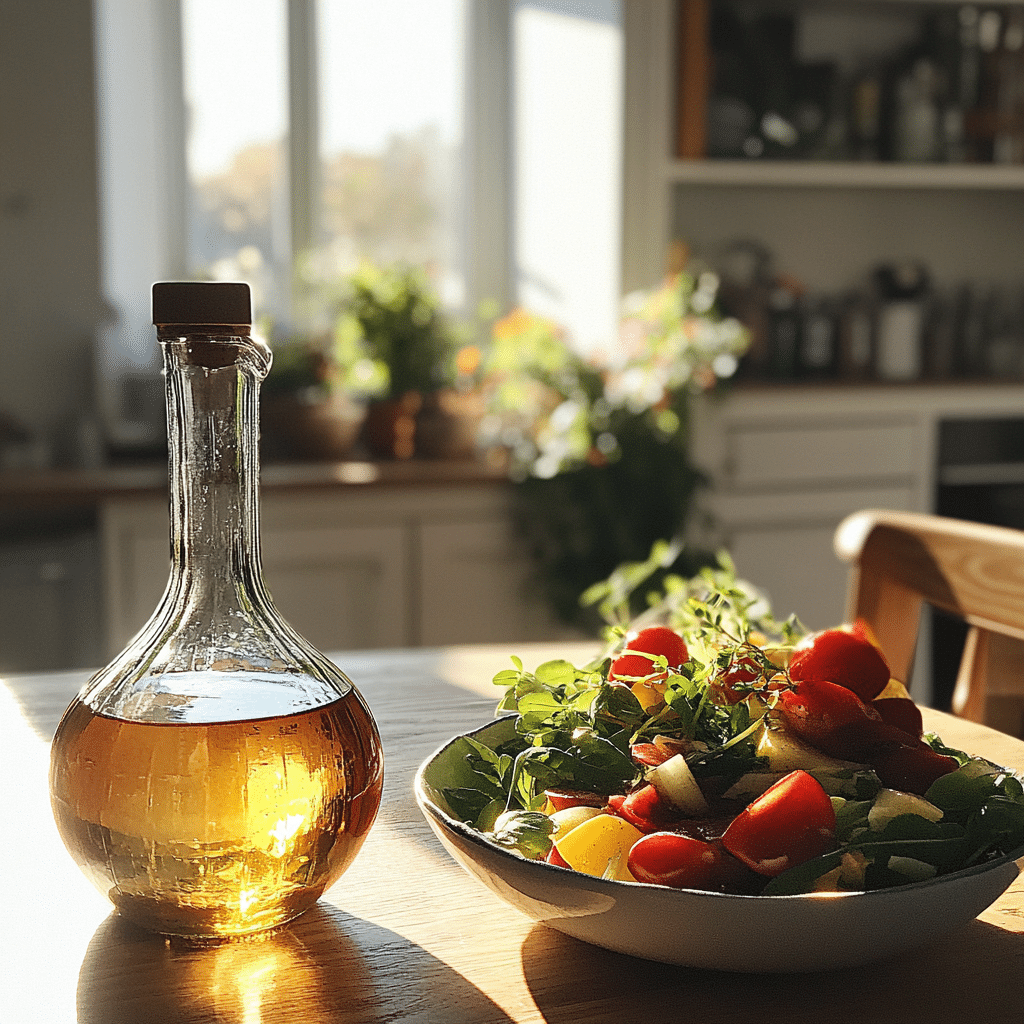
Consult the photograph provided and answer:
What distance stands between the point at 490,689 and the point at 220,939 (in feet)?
1.42

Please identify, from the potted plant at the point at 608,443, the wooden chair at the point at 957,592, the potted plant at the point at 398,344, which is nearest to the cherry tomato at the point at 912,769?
the wooden chair at the point at 957,592

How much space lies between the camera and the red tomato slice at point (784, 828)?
48 cm

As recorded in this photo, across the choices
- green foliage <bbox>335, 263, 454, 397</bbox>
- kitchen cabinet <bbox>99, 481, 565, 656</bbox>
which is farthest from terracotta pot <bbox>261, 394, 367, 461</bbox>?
kitchen cabinet <bbox>99, 481, 565, 656</bbox>

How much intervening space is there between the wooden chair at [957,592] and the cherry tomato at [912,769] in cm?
62

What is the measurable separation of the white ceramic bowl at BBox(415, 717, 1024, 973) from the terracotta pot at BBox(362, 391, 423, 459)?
2273 millimetres

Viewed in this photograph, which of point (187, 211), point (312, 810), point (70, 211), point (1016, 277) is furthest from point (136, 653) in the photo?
point (1016, 277)

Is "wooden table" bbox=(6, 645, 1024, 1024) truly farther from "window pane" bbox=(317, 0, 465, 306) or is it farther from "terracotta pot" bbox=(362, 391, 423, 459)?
"window pane" bbox=(317, 0, 465, 306)

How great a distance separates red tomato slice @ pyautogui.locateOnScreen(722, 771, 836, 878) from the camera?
18.8 inches

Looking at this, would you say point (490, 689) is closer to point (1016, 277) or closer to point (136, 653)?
point (136, 653)

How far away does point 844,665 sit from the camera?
57 centimetres

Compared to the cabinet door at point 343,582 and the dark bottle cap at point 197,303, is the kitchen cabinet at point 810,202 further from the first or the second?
the dark bottle cap at point 197,303

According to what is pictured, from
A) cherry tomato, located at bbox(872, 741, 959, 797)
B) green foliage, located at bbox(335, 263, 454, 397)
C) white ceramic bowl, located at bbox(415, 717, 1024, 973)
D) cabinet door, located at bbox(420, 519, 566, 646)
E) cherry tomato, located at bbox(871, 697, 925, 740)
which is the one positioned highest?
green foliage, located at bbox(335, 263, 454, 397)

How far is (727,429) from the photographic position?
268 cm

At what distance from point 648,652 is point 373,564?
187cm
